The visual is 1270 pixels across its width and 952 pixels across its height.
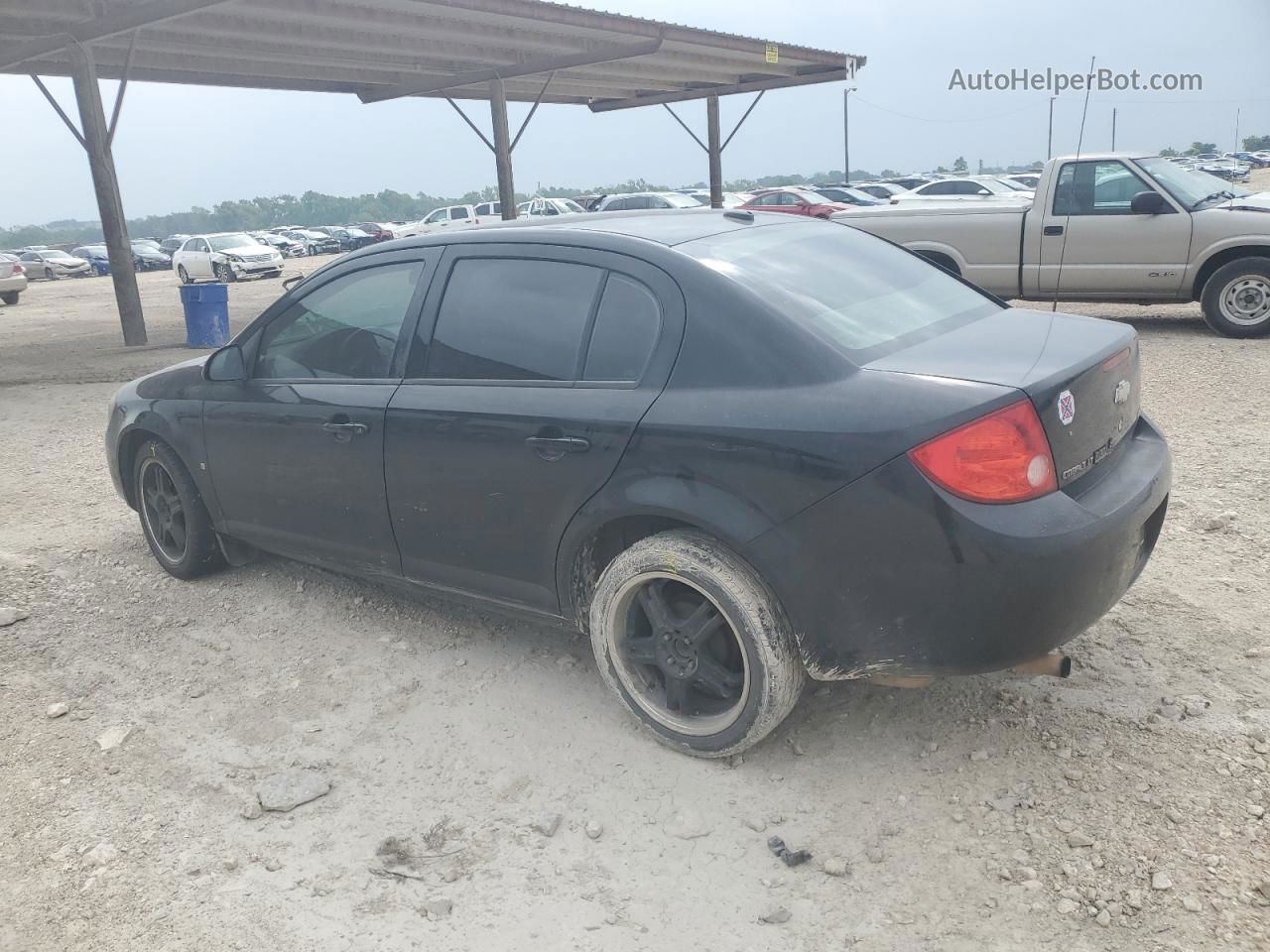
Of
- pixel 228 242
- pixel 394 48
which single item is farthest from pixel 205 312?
pixel 228 242

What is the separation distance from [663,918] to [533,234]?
225 cm

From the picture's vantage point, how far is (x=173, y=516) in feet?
15.6

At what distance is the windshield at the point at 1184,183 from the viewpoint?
9.68 metres

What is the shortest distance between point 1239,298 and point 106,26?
12.3 meters

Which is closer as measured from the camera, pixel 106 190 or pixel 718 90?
pixel 106 190

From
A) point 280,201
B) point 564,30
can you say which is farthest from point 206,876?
point 280,201

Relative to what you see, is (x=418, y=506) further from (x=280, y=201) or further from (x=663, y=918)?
(x=280, y=201)

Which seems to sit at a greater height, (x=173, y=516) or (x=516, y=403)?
(x=516, y=403)

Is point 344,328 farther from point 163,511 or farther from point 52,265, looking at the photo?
point 52,265

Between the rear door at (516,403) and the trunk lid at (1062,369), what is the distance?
785mm

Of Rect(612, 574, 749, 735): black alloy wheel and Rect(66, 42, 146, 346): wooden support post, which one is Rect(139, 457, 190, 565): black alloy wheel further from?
Rect(66, 42, 146, 346): wooden support post

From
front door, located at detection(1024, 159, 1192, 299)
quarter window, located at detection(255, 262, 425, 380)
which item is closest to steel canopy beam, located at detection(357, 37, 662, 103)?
front door, located at detection(1024, 159, 1192, 299)

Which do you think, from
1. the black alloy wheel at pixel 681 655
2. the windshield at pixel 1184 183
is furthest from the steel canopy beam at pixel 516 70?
the black alloy wheel at pixel 681 655

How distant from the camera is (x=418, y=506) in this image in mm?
3639
